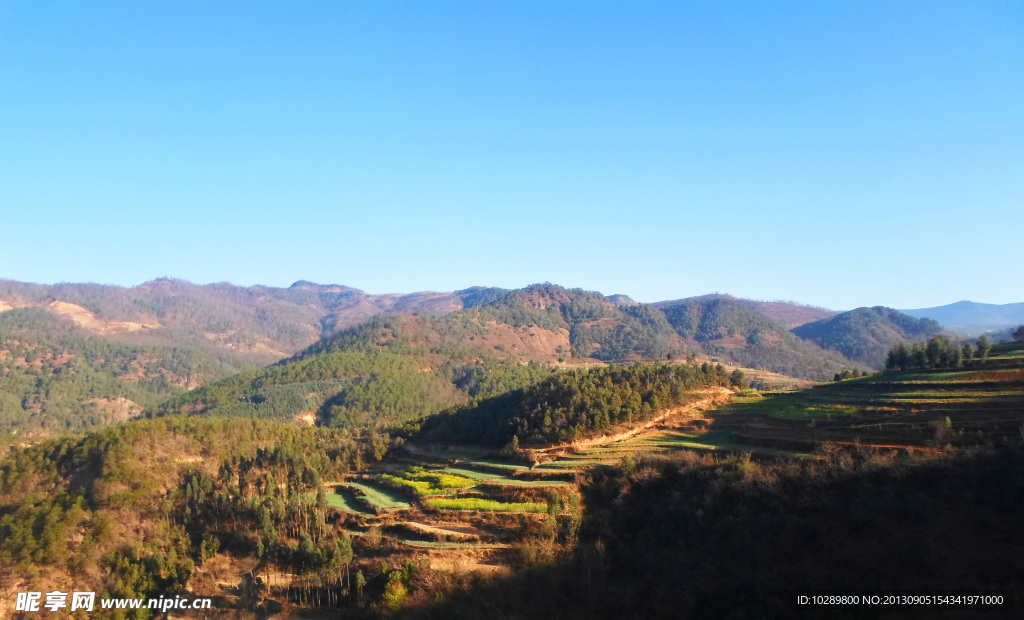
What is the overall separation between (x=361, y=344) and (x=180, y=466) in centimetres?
9328

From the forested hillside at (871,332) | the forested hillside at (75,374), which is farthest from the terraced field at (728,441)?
→ the forested hillside at (871,332)

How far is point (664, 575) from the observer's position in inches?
989

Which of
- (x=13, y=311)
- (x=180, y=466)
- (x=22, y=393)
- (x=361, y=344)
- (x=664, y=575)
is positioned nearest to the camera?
(x=664, y=575)

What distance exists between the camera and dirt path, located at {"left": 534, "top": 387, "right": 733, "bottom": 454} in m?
41.4

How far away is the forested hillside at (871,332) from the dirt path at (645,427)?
137 metres

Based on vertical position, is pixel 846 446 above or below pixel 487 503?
above

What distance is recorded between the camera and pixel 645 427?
42.9m

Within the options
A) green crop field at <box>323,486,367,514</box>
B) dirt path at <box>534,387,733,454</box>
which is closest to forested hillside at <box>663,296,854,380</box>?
dirt path at <box>534,387,733,454</box>

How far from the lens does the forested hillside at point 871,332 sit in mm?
167250

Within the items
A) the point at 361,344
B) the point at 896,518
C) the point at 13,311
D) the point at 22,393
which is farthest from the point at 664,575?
the point at 13,311

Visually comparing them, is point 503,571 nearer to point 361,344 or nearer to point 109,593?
point 109,593

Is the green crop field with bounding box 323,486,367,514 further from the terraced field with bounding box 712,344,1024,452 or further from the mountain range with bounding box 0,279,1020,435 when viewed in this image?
the mountain range with bounding box 0,279,1020,435

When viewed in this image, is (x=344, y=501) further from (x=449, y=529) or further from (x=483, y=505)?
(x=483, y=505)

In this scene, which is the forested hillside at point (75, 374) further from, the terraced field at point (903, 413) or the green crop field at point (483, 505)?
the terraced field at point (903, 413)
